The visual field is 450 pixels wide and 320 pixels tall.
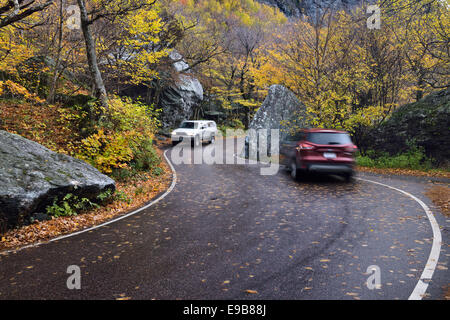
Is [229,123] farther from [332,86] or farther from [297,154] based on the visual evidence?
[297,154]

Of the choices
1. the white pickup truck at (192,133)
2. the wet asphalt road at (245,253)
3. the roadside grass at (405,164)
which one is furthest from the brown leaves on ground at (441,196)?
the white pickup truck at (192,133)

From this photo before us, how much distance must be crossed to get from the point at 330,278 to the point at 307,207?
148 inches

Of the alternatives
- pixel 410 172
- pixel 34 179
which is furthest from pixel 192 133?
pixel 34 179

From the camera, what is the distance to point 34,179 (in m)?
6.62

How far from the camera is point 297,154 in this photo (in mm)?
11117

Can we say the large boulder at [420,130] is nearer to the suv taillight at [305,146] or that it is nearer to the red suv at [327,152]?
the red suv at [327,152]

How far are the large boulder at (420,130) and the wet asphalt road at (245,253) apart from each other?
841cm

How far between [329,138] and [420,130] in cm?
872

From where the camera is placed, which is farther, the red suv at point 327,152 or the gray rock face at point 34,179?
the red suv at point 327,152

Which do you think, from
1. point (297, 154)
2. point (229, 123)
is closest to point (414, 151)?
point (297, 154)

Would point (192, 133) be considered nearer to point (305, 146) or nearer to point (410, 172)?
point (305, 146)

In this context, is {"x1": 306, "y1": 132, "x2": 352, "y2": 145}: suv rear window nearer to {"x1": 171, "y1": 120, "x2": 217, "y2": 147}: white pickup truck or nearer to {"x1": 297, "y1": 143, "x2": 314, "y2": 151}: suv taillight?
{"x1": 297, "y1": 143, "x2": 314, "y2": 151}: suv taillight

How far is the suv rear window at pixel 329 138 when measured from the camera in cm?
1044

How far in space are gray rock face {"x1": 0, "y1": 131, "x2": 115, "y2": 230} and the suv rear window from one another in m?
7.11
